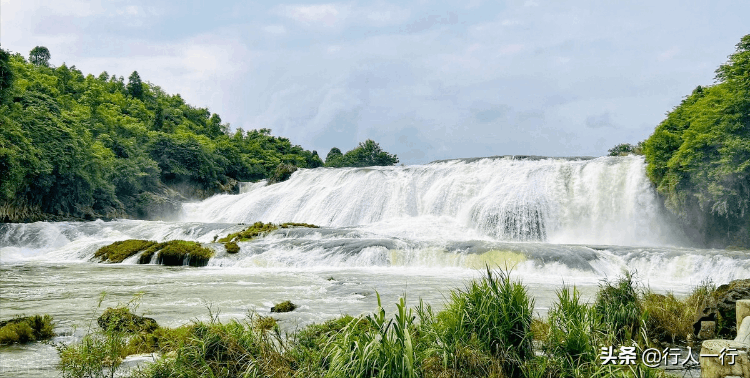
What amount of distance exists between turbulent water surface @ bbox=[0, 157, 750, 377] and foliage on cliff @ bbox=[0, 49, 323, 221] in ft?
15.6

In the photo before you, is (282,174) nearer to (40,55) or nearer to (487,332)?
(487,332)

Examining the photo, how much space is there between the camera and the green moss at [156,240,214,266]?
2033cm

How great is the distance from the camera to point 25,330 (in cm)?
778

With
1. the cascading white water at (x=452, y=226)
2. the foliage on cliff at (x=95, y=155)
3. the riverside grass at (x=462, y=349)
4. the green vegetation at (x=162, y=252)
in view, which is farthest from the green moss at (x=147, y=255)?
the riverside grass at (x=462, y=349)

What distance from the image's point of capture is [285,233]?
80.3ft

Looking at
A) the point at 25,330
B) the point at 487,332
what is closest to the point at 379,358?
the point at 487,332

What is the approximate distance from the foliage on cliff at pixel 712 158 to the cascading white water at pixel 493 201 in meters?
1.90

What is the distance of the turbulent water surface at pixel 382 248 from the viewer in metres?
11.8

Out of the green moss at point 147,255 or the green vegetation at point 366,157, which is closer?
the green moss at point 147,255

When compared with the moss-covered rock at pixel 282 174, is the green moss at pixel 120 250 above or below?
below

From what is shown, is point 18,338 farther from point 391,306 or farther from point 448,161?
point 448,161

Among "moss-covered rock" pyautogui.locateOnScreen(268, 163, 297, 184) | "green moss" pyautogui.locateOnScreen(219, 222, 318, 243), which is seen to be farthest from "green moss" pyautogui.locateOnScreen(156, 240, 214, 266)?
"moss-covered rock" pyautogui.locateOnScreen(268, 163, 297, 184)

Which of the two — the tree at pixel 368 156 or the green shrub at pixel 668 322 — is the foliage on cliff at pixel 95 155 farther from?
the green shrub at pixel 668 322

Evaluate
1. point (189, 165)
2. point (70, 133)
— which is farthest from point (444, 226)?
point (189, 165)
